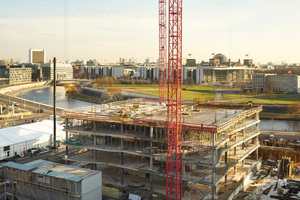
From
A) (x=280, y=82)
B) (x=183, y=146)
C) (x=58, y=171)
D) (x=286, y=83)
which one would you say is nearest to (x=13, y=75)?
(x=280, y=82)

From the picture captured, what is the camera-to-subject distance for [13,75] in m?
111

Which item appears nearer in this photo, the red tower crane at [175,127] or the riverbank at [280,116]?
the red tower crane at [175,127]

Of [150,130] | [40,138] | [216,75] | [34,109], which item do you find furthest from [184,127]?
[216,75]

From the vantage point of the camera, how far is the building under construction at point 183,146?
16609mm

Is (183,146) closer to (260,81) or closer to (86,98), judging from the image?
(86,98)

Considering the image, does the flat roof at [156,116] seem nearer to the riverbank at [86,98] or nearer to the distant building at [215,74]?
the riverbank at [86,98]

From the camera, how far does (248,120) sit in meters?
22.5

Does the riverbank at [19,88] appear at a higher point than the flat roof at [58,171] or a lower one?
higher

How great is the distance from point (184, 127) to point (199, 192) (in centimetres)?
328

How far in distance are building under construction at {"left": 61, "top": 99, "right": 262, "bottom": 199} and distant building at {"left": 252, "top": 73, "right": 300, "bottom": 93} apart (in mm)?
49398

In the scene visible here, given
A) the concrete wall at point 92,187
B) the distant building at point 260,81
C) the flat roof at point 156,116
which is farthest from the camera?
the distant building at point 260,81

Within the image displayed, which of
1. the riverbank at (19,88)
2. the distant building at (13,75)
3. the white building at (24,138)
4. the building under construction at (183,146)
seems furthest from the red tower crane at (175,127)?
the distant building at (13,75)

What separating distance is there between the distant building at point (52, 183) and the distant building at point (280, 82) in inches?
2326

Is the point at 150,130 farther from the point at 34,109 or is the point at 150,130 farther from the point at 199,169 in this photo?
the point at 34,109
